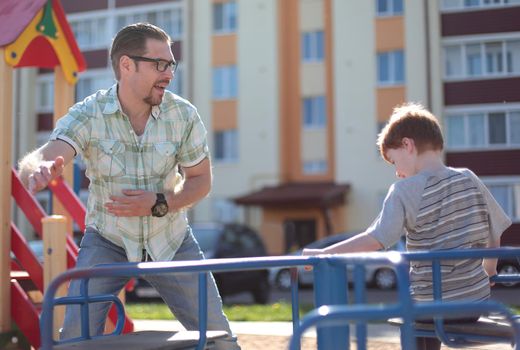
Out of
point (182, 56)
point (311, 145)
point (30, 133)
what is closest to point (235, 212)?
point (311, 145)

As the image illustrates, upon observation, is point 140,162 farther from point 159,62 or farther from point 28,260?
point 28,260

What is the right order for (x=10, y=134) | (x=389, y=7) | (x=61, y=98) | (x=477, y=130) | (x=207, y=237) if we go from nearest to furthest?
(x=10, y=134) → (x=61, y=98) → (x=207, y=237) → (x=477, y=130) → (x=389, y=7)

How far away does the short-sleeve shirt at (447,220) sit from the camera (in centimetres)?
343

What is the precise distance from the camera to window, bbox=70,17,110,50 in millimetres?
32500

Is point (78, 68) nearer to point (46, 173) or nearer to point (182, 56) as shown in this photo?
point (46, 173)

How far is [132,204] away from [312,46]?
2672 centimetres

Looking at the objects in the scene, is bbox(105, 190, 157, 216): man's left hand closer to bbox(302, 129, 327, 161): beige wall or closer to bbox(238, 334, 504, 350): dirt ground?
bbox(238, 334, 504, 350): dirt ground

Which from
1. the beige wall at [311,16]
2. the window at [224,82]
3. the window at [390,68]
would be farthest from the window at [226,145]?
the window at [390,68]

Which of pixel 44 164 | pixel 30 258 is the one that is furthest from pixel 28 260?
pixel 44 164

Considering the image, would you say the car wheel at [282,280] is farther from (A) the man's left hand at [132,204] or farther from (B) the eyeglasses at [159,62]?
(A) the man's left hand at [132,204]

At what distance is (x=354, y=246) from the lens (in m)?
3.22

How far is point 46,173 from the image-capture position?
120 inches

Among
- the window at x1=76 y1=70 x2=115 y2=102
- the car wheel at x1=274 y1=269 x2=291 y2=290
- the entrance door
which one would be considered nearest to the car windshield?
the car wheel at x1=274 y1=269 x2=291 y2=290

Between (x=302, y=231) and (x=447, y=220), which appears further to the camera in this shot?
(x=302, y=231)
